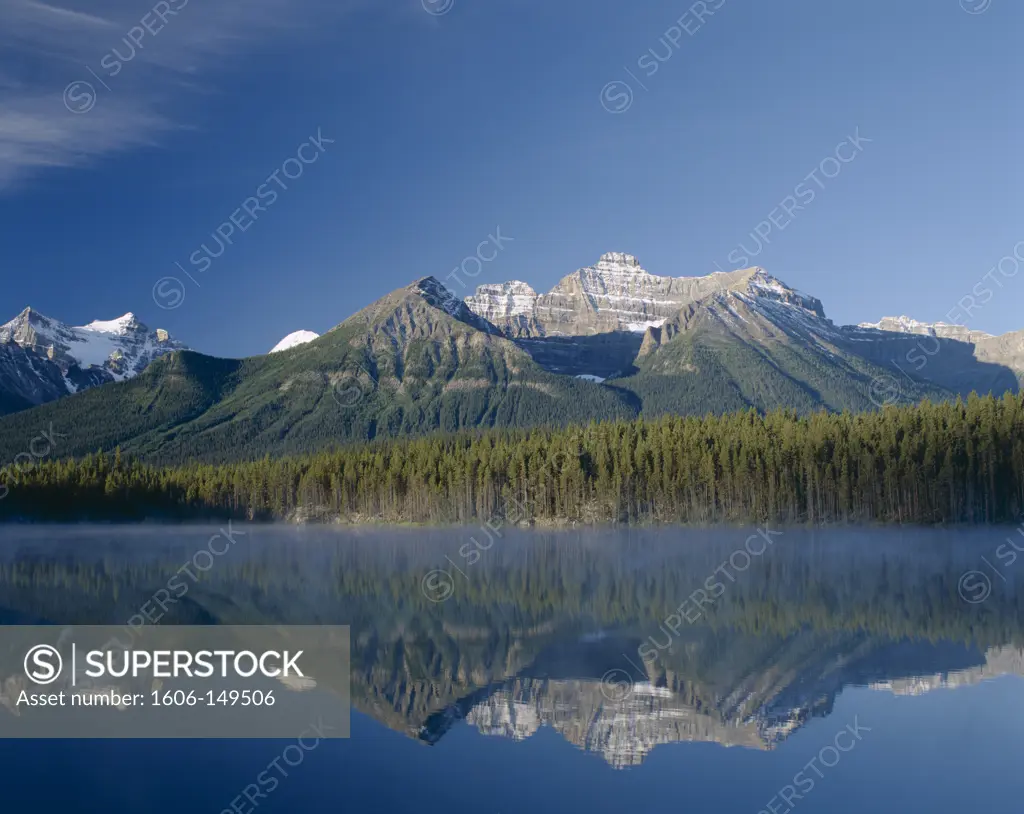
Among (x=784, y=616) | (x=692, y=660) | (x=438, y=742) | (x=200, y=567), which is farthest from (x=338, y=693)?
(x=200, y=567)

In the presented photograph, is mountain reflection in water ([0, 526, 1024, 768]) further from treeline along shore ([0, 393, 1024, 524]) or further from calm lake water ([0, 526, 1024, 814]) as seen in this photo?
treeline along shore ([0, 393, 1024, 524])

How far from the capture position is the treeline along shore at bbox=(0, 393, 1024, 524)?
294ft

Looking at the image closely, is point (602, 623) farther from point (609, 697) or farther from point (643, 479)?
point (643, 479)

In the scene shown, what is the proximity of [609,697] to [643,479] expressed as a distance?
84.4 metres

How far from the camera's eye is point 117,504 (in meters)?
138

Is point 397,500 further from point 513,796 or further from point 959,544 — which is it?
point 513,796

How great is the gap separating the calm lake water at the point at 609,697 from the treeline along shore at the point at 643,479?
36.4 meters

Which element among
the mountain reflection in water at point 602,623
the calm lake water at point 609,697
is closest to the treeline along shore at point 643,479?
the mountain reflection in water at point 602,623

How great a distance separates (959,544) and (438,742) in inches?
2651

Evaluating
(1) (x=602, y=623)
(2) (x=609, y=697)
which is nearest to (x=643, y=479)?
(1) (x=602, y=623)

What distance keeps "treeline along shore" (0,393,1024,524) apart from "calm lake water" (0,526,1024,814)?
119 feet

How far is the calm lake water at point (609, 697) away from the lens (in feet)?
61.9

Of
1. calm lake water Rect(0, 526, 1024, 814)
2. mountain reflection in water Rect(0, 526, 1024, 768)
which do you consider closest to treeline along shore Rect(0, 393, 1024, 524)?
mountain reflection in water Rect(0, 526, 1024, 768)

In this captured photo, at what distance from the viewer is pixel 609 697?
2492 cm
